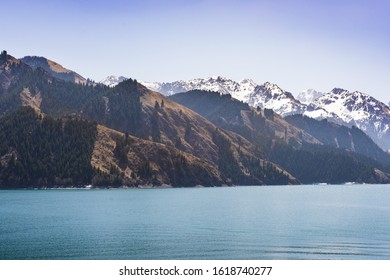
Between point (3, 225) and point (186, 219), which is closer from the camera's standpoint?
point (3, 225)

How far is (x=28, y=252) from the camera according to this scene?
3447 inches
